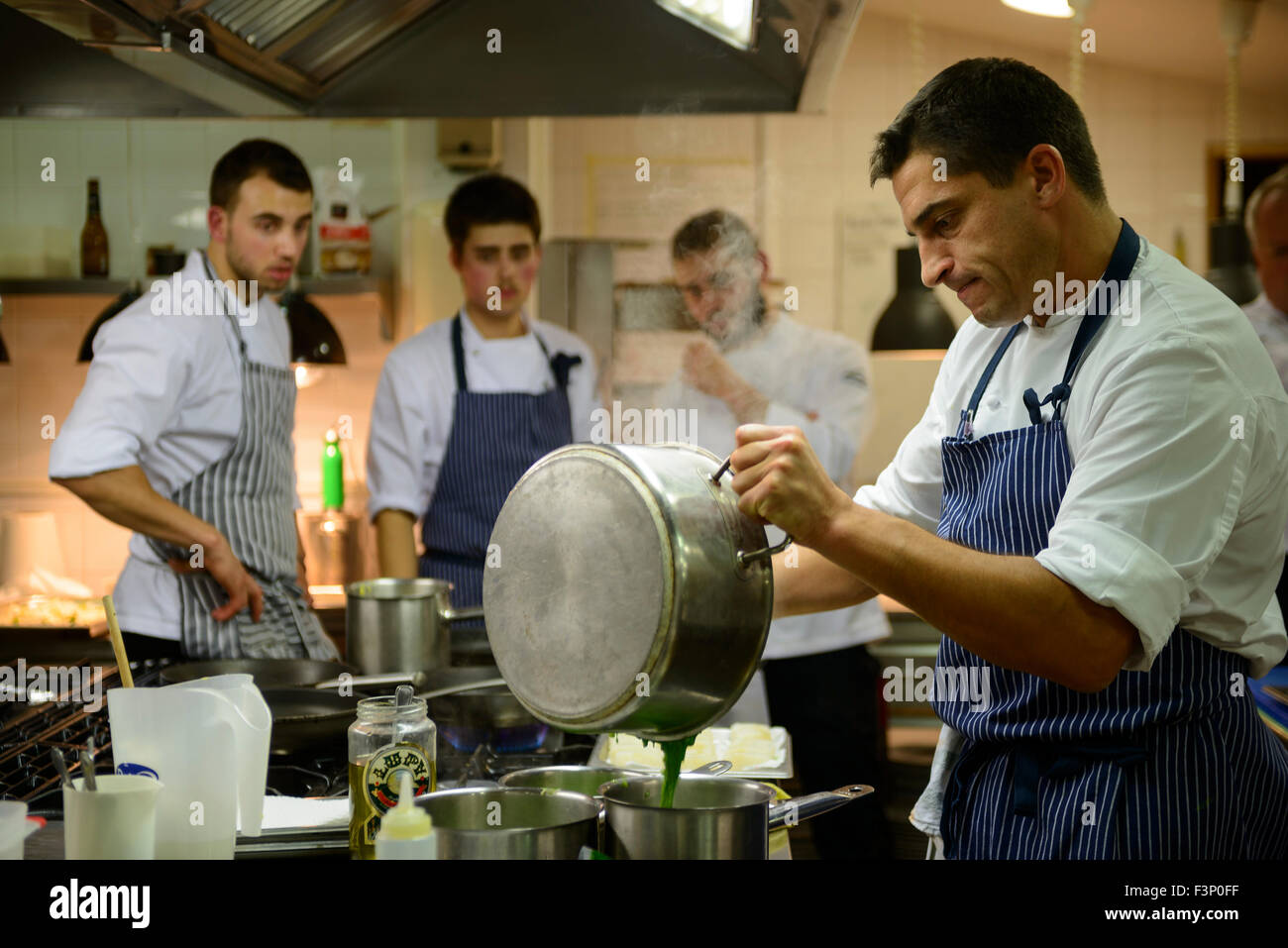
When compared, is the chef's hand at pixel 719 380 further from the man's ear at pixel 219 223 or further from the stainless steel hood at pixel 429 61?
the man's ear at pixel 219 223

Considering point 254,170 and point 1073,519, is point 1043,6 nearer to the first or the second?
point 254,170

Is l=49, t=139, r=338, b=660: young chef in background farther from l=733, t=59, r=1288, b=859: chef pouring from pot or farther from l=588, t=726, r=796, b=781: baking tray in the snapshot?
l=733, t=59, r=1288, b=859: chef pouring from pot

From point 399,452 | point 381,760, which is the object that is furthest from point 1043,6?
point 381,760

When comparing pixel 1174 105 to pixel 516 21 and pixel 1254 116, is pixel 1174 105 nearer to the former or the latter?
pixel 1254 116

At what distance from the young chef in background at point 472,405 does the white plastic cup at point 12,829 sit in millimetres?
1689

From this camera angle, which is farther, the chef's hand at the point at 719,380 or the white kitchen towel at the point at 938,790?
the chef's hand at the point at 719,380

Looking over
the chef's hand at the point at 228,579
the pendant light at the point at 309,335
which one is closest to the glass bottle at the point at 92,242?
the pendant light at the point at 309,335

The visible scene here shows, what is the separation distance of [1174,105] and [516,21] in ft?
8.89

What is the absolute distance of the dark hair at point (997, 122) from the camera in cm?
133

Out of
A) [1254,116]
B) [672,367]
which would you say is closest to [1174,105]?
[1254,116]

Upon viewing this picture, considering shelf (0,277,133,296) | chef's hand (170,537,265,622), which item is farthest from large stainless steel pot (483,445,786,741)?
shelf (0,277,133,296)

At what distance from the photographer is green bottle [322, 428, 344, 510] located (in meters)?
3.62

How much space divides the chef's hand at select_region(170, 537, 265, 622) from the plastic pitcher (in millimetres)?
1223
